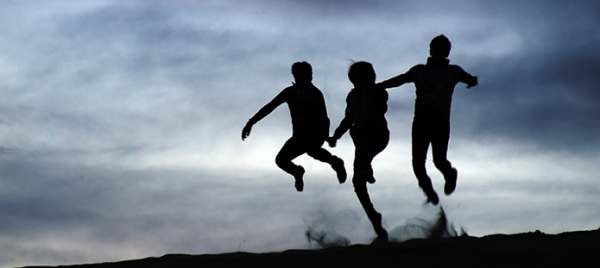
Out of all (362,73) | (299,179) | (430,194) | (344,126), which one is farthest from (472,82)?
(299,179)

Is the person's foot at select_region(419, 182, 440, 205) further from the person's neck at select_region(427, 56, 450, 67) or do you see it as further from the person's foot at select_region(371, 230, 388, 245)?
the person's neck at select_region(427, 56, 450, 67)

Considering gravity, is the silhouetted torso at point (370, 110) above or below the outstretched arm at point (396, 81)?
below

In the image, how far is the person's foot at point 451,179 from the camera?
712 cm

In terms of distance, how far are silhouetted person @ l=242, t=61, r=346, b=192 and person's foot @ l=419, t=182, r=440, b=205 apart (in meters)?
1.20

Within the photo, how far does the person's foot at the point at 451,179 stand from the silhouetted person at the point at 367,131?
76 cm

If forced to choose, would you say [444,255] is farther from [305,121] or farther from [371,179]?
[305,121]

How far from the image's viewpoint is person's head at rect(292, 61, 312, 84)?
7.94m

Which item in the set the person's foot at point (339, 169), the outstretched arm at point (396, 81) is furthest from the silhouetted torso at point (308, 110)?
the outstretched arm at point (396, 81)

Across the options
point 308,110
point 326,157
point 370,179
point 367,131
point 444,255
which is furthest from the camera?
point 326,157

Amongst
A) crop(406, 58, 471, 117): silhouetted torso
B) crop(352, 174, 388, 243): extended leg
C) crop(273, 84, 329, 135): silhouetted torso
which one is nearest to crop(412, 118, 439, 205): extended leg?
crop(406, 58, 471, 117): silhouetted torso

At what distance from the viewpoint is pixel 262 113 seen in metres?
8.30

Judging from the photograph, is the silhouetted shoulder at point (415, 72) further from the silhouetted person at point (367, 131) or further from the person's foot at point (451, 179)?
the person's foot at point (451, 179)

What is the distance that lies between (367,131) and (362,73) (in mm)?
660

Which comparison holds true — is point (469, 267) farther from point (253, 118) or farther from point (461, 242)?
point (253, 118)
